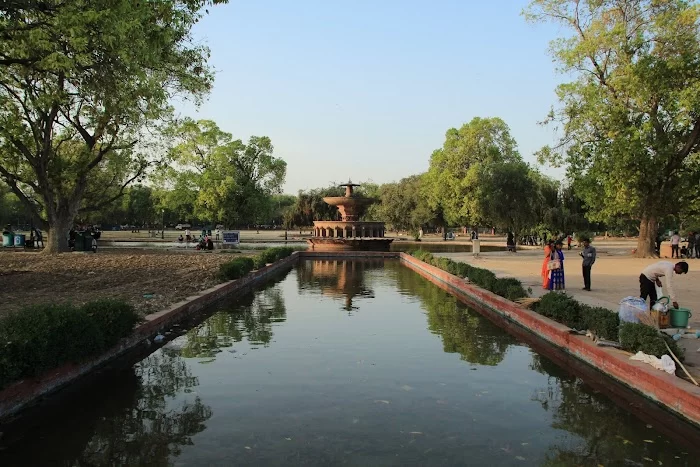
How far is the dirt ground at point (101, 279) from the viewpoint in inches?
498

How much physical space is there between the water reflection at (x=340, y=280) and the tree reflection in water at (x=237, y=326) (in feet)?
6.35

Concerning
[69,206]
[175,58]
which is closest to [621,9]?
[175,58]

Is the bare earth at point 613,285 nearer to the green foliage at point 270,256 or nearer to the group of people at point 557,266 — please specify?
the group of people at point 557,266

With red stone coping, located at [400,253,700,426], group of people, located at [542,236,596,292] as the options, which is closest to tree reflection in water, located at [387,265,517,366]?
red stone coping, located at [400,253,700,426]

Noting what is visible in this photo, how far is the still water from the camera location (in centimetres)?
518

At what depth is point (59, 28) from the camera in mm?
11461

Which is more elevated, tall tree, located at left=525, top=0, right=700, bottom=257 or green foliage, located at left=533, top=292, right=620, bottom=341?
tall tree, located at left=525, top=0, right=700, bottom=257

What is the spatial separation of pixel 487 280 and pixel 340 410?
32.0ft

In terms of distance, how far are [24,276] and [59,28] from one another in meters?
8.80

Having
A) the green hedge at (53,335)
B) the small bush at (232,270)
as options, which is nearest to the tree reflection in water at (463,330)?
the small bush at (232,270)

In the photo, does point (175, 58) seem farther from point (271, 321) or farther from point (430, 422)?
point (430, 422)

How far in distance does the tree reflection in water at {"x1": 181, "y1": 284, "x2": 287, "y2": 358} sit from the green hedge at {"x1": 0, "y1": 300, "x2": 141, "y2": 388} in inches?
52.4

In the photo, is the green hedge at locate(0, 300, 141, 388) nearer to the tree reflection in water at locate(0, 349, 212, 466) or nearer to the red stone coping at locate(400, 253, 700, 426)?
the tree reflection in water at locate(0, 349, 212, 466)

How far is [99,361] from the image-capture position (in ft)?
26.7
